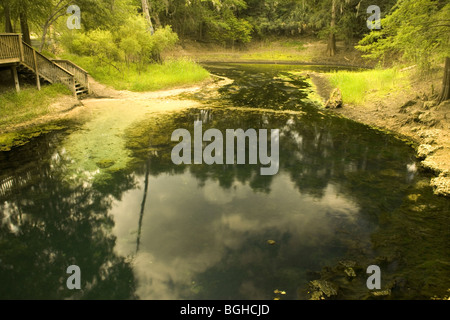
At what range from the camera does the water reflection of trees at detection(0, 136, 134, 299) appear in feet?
19.8

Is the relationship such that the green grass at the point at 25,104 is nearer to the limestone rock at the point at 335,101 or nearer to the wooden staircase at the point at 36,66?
the wooden staircase at the point at 36,66

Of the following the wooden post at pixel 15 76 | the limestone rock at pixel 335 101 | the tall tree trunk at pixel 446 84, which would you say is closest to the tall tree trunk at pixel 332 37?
the limestone rock at pixel 335 101

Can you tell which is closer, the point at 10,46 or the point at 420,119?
the point at 420,119

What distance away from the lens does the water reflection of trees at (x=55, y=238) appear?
6.03 m

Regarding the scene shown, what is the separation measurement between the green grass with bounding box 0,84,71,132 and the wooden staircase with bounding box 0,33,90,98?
1.74 feet

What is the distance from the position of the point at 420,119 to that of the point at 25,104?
19986 millimetres

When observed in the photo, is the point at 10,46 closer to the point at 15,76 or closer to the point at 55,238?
the point at 15,76

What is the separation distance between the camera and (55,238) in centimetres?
743

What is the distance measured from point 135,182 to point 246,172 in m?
3.84

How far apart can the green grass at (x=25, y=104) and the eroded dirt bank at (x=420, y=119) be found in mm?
17123

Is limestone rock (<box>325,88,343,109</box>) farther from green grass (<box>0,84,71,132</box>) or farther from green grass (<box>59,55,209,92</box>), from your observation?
green grass (<box>0,84,71,132</box>)

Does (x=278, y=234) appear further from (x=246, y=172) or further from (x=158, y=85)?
(x=158, y=85)

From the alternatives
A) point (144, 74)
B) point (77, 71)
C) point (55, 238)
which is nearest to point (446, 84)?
point (55, 238)
